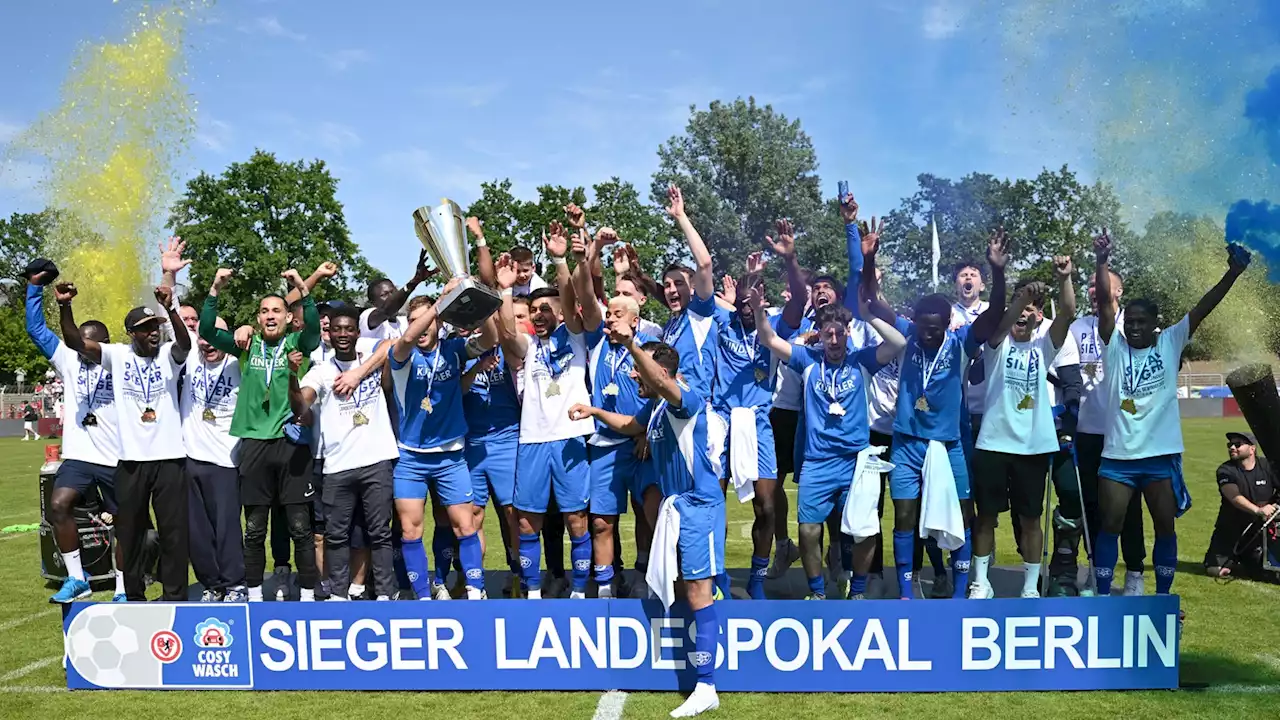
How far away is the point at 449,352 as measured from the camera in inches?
246

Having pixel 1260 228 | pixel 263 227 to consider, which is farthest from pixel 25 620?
pixel 263 227

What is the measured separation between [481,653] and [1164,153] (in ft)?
14.5

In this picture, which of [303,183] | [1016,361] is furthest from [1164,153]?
[303,183]

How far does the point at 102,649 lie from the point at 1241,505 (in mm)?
8362

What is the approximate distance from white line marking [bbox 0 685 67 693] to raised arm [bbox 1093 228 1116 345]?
6492 millimetres

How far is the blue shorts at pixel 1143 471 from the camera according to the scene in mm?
5762

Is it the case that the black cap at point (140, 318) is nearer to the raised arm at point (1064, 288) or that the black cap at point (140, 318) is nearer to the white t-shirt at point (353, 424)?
the white t-shirt at point (353, 424)

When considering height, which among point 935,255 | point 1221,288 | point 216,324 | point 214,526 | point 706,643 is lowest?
point 706,643

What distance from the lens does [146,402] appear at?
6730mm

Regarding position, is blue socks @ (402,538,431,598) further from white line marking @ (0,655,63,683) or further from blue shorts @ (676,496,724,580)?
white line marking @ (0,655,63,683)

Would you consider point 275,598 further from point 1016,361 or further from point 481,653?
point 1016,361

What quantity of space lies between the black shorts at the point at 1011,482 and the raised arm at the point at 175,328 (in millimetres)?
5428

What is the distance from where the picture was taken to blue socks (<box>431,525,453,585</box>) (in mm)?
6832

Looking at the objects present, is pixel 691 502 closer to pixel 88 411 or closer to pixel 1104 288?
pixel 1104 288
